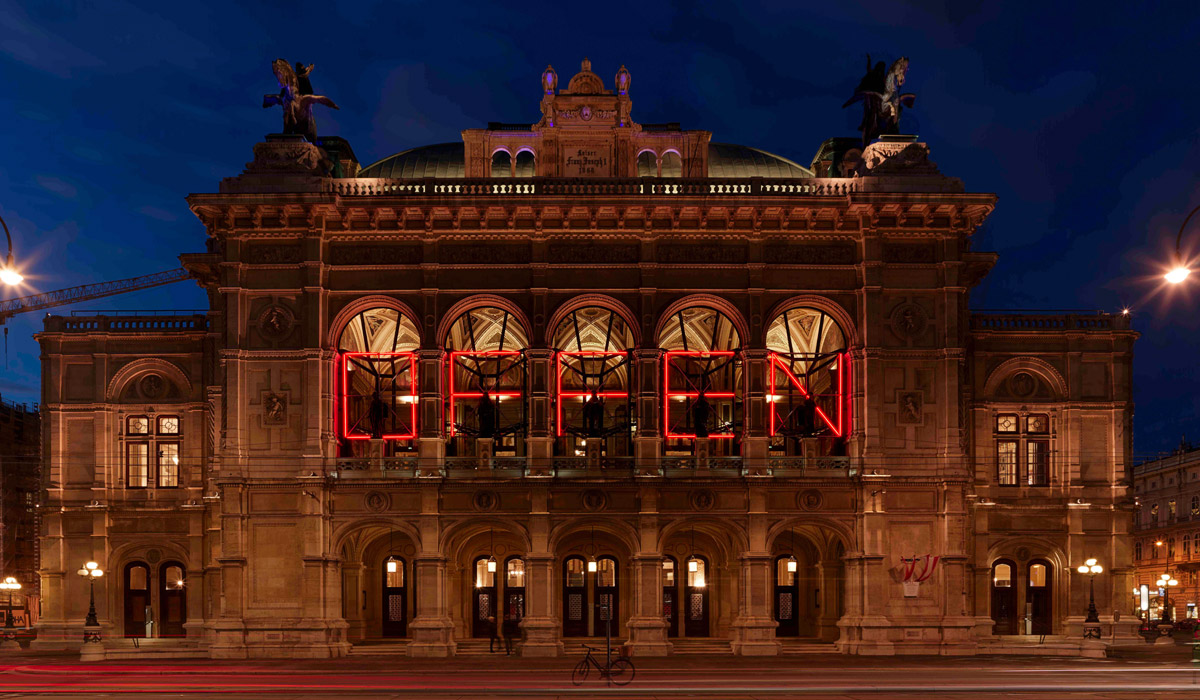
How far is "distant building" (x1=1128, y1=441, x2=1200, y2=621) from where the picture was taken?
9066 centimetres

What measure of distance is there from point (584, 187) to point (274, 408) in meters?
13.6

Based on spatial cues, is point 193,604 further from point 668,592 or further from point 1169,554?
point 1169,554

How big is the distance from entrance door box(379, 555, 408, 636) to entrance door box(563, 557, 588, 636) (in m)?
6.68

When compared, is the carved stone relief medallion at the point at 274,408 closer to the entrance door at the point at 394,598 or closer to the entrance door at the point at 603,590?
the entrance door at the point at 394,598

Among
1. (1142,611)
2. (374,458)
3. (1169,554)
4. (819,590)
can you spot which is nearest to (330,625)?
(374,458)

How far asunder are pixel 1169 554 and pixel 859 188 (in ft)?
201

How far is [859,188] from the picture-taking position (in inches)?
1873

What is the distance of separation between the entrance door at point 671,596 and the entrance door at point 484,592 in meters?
7.06

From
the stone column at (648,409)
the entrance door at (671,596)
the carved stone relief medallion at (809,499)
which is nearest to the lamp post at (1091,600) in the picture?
the carved stone relief medallion at (809,499)

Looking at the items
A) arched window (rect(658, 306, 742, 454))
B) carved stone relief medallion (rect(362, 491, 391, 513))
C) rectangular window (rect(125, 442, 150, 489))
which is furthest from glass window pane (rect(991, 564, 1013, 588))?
rectangular window (rect(125, 442, 150, 489))

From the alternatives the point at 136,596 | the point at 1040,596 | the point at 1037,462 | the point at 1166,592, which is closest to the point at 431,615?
the point at 136,596

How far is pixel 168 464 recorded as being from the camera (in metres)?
53.5

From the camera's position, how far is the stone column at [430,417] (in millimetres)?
46531

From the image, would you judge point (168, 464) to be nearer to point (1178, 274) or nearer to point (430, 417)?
point (430, 417)
